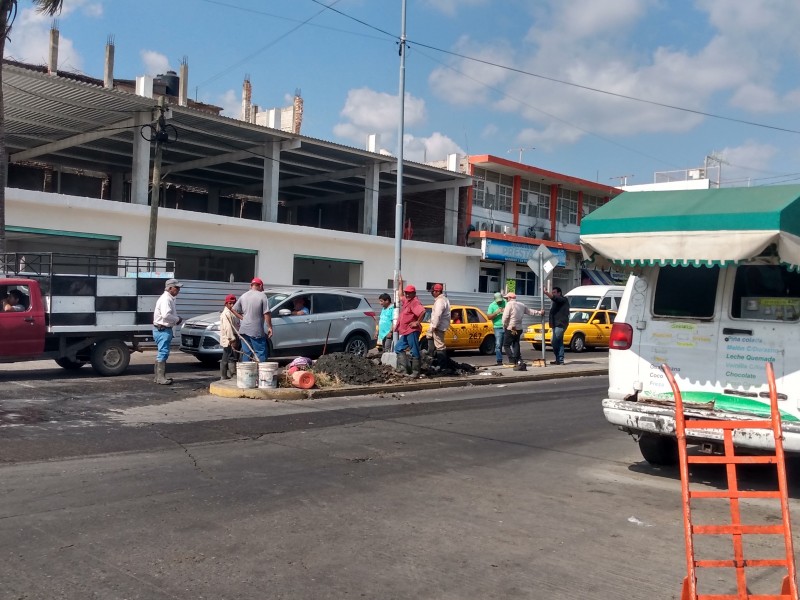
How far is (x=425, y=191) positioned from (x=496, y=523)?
3583 centimetres

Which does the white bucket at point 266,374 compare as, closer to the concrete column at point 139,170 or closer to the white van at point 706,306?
the white van at point 706,306

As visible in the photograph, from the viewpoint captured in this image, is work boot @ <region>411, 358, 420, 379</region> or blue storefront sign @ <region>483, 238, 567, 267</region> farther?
blue storefront sign @ <region>483, 238, 567, 267</region>

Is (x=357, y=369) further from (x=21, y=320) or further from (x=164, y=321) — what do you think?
(x=21, y=320)

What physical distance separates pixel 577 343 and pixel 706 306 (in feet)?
60.9

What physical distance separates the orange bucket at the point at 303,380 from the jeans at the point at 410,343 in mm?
2599

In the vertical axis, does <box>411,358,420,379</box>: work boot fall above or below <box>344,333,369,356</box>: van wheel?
below

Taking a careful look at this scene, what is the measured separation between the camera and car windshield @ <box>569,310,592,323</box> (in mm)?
26094

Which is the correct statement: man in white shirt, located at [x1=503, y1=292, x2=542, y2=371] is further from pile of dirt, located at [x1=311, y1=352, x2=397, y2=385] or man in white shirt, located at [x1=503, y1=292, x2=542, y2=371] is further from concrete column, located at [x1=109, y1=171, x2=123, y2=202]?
concrete column, located at [x1=109, y1=171, x2=123, y2=202]

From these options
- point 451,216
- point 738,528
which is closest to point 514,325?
point 738,528

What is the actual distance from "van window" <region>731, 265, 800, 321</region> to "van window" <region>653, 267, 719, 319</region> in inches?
8.7

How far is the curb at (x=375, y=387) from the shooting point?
12.2 meters

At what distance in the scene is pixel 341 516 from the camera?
5.88 m

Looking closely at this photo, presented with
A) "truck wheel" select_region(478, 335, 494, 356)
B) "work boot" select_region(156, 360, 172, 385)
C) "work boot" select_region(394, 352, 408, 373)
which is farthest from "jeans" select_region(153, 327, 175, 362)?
"truck wheel" select_region(478, 335, 494, 356)

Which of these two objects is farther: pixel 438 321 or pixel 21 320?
pixel 438 321
